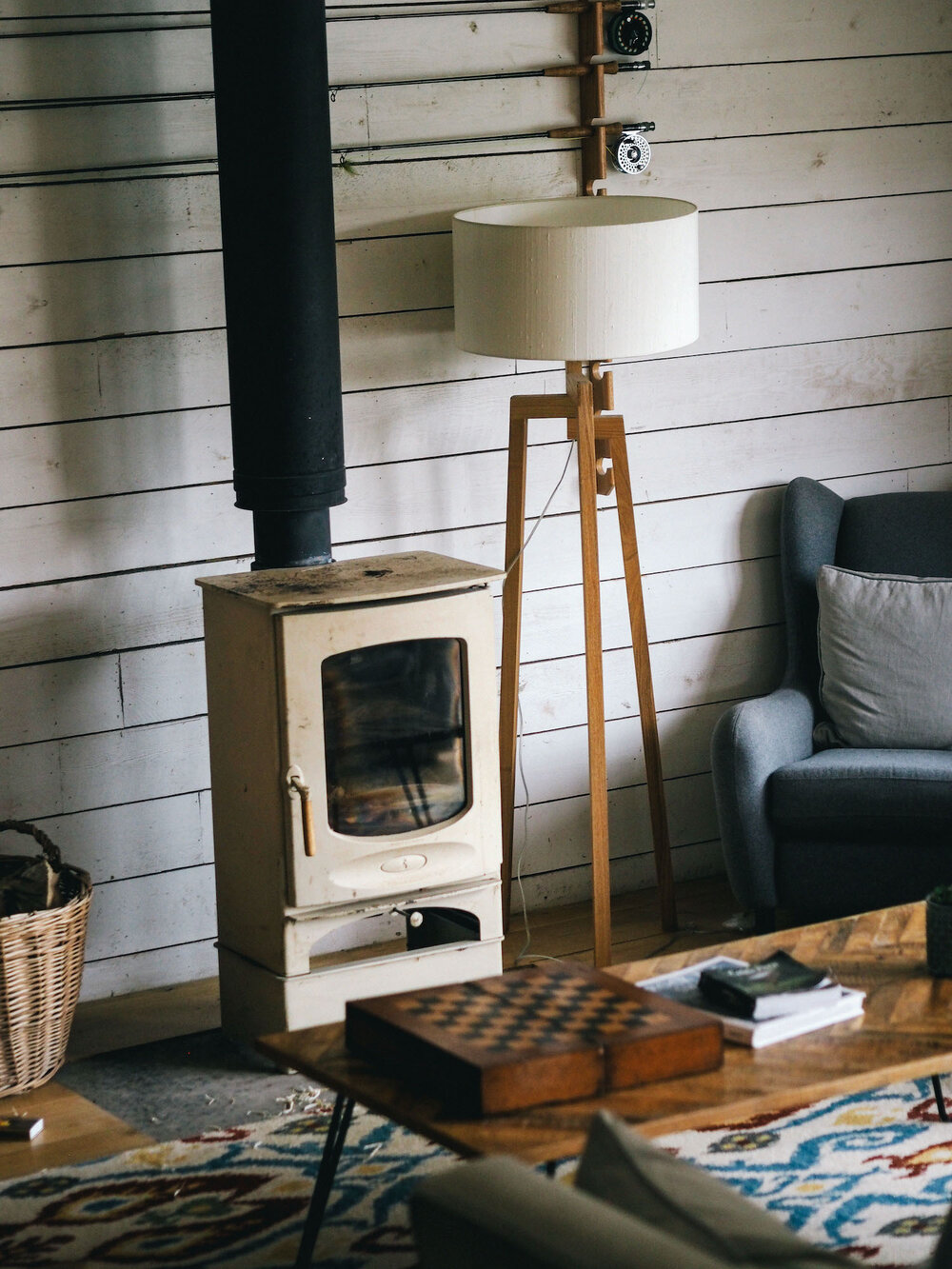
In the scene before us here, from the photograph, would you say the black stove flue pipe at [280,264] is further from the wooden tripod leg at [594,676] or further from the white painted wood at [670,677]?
the white painted wood at [670,677]

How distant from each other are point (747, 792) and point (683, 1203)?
2.22 m

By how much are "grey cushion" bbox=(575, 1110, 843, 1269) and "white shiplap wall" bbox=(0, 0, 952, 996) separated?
2.17 meters

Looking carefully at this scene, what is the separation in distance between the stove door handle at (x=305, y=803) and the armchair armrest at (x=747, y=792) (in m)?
0.93

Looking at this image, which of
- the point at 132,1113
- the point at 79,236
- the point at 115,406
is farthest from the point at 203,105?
the point at 132,1113

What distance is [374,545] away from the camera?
11.5ft

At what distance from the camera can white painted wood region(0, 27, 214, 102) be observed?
306cm

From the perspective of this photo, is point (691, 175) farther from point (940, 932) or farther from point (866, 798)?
point (940, 932)

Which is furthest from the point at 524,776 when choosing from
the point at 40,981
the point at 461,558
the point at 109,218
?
the point at 109,218

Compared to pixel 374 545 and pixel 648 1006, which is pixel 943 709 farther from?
pixel 648 1006

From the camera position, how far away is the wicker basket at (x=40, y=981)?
2.82 metres

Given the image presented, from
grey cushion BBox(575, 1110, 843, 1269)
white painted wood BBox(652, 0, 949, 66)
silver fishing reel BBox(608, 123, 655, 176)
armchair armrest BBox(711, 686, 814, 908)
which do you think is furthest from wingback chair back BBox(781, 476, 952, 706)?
grey cushion BBox(575, 1110, 843, 1269)

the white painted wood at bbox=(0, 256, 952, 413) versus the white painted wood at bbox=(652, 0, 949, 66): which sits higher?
the white painted wood at bbox=(652, 0, 949, 66)

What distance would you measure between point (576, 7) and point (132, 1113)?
2333 mm

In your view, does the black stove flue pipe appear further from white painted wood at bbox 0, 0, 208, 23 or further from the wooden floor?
the wooden floor
